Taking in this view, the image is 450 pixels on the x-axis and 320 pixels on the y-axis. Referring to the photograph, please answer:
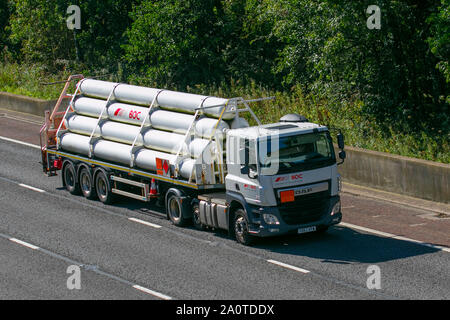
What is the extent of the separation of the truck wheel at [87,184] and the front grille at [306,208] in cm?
695

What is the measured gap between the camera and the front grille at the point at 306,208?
17.2m

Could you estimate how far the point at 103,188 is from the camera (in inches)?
862

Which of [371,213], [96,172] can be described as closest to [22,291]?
[96,172]

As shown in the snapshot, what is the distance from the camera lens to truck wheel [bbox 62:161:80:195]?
2270 centimetres

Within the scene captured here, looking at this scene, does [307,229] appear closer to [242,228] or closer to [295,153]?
[242,228]

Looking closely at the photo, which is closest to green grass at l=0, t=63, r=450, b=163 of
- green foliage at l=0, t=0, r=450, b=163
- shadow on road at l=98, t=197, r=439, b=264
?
green foliage at l=0, t=0, r=450, b=163

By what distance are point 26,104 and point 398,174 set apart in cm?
1805

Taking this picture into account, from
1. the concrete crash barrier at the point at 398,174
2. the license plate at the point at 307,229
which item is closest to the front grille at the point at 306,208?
the license plate at the point at 307,229

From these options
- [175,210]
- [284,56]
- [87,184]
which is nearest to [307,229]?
[175,210]

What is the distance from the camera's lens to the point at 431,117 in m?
24.6
